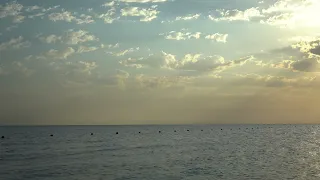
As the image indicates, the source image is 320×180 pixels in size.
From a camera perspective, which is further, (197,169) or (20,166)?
(20,166)

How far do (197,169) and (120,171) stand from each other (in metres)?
10.7

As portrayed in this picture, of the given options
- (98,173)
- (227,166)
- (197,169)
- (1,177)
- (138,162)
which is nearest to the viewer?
(1,177)

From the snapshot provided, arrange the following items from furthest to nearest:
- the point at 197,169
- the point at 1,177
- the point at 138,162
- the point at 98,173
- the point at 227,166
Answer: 1. the point at 138,162
2. the point at 227,166
3. the point at 197,169
4. the point at 98,173
5. the point at 1,177

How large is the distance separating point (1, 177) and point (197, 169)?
25.5m

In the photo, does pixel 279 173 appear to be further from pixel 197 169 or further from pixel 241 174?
pixel 197 169

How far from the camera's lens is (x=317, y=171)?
48.4m

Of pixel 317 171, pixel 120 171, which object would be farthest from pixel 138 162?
pixel 317 171

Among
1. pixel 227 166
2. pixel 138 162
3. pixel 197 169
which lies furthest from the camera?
pixel 138 162

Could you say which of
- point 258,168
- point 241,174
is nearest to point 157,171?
point 241,174

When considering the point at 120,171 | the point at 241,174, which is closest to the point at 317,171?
the point at 241,174

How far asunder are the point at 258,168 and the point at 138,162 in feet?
62.6

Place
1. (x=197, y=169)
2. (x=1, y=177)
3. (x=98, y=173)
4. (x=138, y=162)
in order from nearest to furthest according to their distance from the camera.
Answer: (x=1, y=177), (x=98, y=173), (x=197, y=169), (x=138, y=162)

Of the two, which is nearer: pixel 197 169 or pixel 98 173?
pixel 98 173

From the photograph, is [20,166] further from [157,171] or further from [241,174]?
[241,174]
